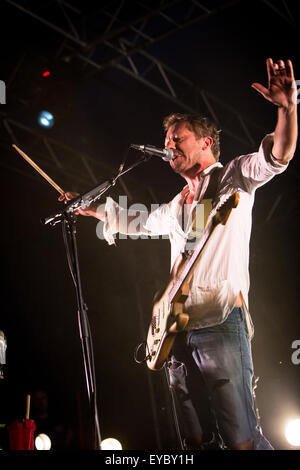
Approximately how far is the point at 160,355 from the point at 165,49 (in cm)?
469

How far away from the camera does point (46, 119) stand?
618cm

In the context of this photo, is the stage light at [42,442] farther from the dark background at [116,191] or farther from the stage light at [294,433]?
the stage light at [294,433]

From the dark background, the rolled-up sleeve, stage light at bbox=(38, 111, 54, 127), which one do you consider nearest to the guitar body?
the rolled-up sleeve

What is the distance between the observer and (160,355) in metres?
2.40

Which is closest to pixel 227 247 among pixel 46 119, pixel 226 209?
pixel 226 209

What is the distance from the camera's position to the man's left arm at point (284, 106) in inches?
83.7

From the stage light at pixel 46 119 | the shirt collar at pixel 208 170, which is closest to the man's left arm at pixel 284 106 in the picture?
the shirt collar at pixel 208 170

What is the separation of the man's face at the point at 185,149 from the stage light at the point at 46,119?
11.8 ft

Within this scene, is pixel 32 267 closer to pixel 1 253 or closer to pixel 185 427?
pixel 1 253

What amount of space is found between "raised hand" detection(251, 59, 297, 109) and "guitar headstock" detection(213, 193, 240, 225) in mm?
439

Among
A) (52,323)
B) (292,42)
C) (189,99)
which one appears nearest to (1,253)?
(52,323)

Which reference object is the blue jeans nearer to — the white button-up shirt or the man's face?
the white button-up shirt

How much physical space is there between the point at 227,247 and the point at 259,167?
0.40 meters
